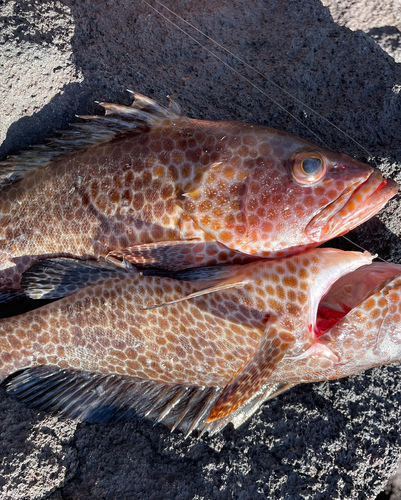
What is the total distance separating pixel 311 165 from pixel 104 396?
2.15 meters

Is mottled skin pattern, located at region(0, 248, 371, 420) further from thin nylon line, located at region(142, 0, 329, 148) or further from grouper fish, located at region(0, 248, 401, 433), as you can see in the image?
thin nylon line, located at region(142, 0, 329, 148)

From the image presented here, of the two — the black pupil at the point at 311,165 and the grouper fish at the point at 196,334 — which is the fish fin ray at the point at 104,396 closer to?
the grouper fish at the point at 196,334

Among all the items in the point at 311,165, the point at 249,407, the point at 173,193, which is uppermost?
the point at 311,165

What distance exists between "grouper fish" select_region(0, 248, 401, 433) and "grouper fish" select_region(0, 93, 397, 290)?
0.52 feet

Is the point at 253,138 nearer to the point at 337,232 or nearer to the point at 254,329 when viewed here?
the point at 337,232

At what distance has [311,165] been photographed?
2723mm

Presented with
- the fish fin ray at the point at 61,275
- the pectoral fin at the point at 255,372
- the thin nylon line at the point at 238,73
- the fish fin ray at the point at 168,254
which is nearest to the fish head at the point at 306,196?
the fish fin ray at the point at 168,254

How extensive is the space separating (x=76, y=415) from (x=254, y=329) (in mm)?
1512

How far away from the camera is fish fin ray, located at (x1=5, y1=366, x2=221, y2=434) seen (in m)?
3.31

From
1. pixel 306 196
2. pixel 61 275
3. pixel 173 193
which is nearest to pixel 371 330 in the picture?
pixel 306 196

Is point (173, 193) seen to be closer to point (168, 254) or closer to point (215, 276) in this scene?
point (168, 254)

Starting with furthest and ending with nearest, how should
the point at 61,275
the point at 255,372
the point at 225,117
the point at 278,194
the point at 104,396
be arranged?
the point at 225,117, the point at 104,396, the point at 61,275, the point at 278,194, the point at 255,372

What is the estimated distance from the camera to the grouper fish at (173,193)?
9.02 ft

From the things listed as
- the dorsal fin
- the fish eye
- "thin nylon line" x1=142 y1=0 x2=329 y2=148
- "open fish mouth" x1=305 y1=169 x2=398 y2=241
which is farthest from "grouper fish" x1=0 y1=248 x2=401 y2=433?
"thin nylon line" x1=142 y1=0 x2=329 y2=148
